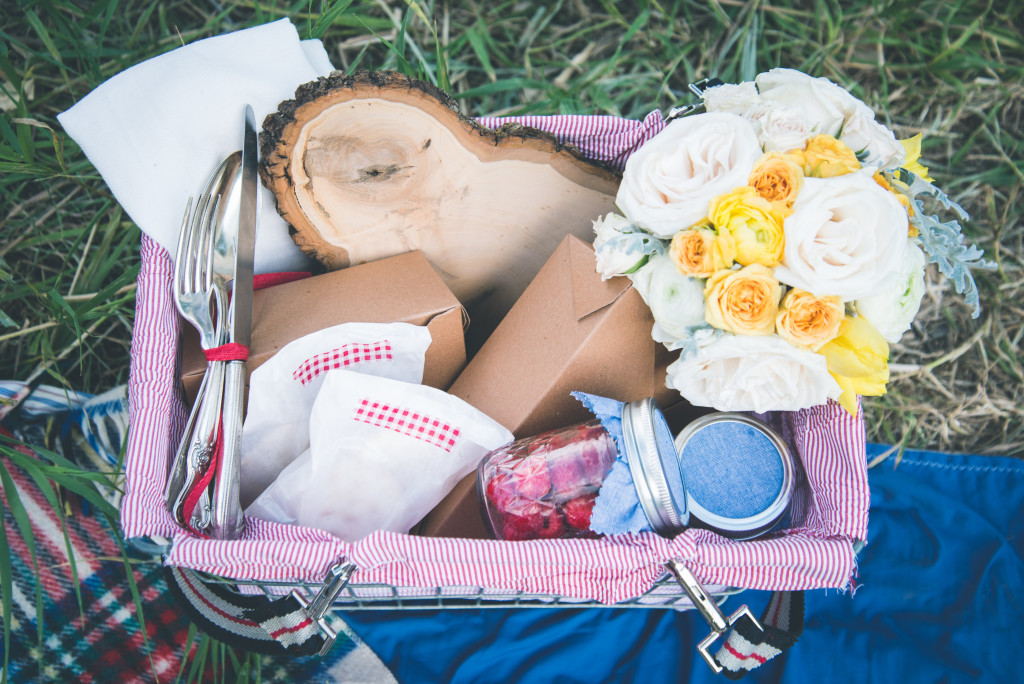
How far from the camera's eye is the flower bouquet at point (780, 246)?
0.58 m

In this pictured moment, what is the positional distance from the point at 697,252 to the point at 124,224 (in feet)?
3.31

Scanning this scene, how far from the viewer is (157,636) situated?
93 cm

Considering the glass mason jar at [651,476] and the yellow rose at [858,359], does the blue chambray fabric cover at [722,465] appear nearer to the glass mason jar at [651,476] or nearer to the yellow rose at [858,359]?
the glass mason jar at [651,476]

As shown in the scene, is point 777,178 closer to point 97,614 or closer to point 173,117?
point 173,117

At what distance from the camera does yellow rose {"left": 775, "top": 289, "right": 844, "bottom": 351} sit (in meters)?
0.60

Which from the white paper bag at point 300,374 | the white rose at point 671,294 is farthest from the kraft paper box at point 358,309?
the white rose at point 671,294

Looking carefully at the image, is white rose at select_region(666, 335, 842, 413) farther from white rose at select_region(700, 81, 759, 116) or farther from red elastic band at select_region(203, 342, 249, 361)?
red elastic band at select_region(203, 342, 249, 361)

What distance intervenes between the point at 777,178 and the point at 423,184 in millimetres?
417

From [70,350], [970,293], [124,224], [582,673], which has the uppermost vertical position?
[970,293]

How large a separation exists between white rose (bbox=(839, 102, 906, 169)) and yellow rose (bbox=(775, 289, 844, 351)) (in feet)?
0.55

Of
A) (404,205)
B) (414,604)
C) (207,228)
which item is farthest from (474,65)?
(414,604)

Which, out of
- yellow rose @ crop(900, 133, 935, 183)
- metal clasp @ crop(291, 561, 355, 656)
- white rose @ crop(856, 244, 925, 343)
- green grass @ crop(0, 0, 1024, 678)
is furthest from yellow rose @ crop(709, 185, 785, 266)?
green grass @ crop(0, 0, 1024, 678)

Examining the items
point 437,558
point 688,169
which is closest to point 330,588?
point 437,558

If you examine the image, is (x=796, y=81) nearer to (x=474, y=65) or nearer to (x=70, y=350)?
(x=474, y=65)
